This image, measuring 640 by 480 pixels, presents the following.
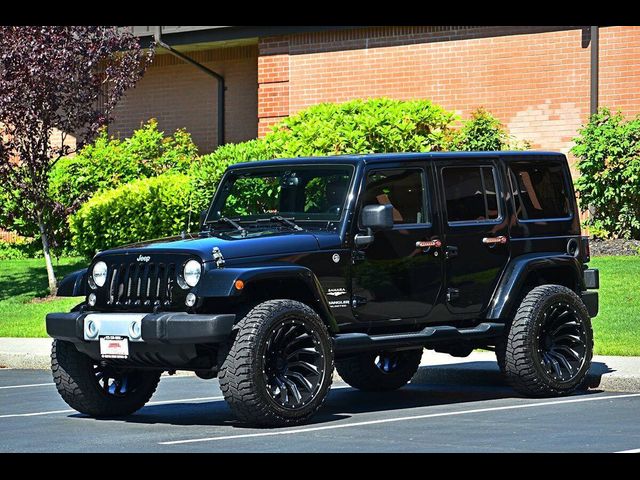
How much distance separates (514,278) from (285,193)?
2.05 metres

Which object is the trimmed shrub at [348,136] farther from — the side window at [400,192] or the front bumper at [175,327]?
the front bumper at [175,327]

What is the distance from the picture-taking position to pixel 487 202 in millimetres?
12250

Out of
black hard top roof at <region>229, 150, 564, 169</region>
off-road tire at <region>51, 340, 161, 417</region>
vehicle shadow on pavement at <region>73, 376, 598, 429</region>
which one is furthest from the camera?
black hard top roof at <region>229, 150, 564, 169</region>

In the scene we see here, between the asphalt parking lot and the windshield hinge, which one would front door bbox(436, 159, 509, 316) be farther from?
the windshield hinge

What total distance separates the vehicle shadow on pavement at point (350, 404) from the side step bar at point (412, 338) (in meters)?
0.56

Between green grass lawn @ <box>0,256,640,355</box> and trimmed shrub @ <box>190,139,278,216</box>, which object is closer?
green grass lawn @ <box>0,256,640,355</box>

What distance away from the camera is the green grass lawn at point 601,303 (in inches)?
600

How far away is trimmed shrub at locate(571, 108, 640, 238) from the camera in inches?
830

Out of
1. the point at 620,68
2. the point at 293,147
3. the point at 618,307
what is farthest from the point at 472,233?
the point at 620,68

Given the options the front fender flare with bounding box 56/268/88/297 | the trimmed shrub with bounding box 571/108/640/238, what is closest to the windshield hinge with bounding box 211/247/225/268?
the front fender flare with bounding box 56/268/88/297

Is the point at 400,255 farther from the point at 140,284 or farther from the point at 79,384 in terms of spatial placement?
the point at 79,384

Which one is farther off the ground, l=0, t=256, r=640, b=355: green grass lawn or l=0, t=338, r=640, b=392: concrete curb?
l=0, t=256, r=640, b=355: green grass lawn

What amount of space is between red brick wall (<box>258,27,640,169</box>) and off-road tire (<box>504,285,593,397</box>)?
34.4ft

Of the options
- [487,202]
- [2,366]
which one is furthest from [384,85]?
[487,202]
